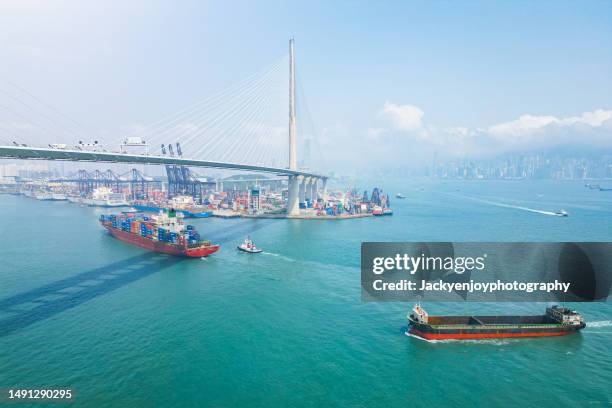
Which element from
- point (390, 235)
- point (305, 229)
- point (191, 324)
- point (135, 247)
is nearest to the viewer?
point (191, 324)

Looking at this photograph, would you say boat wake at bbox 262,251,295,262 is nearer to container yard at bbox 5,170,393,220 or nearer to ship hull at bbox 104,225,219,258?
ship hull at bbox 104,225,219,258

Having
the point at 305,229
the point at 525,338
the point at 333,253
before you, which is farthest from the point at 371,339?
the point at 305,229

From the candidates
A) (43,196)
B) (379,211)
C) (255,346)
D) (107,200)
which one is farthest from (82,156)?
(43,196)

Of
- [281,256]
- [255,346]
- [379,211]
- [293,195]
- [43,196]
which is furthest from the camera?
[43,196]

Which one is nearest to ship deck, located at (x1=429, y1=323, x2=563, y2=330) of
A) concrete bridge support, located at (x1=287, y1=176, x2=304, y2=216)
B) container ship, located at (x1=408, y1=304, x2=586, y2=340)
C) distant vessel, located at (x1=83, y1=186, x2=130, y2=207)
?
container ship, located at (x1=408, y1=304, x2=586, y2=340)

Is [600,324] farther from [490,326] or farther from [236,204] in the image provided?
[236,204]

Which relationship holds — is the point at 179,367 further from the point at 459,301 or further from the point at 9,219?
the point at 9,219
